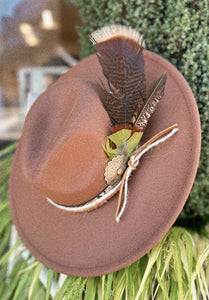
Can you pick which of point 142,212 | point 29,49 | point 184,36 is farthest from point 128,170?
point 29,49

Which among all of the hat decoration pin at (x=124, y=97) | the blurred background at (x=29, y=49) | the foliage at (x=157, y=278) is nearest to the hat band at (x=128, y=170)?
the hat decoration pin at (x=124, y=97)

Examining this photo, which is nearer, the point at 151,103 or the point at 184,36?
the point at 151,103

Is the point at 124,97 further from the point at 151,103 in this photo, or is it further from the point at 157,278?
the point at 157,278

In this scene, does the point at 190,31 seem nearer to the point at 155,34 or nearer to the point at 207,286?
the point at 155,34

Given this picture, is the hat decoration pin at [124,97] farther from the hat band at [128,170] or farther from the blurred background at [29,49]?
the blurred background at [29,49]

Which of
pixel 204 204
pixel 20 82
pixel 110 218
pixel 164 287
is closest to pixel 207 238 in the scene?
pixel 204 204
